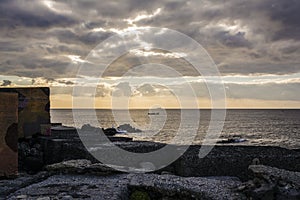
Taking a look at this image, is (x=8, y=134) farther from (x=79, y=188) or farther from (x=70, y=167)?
(x=79, y=188)

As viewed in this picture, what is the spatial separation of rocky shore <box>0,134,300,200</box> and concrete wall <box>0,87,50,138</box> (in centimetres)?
110

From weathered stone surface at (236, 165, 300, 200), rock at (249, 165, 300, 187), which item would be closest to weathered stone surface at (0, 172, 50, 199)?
weathered stone surface at (236, 165, 300, 200)

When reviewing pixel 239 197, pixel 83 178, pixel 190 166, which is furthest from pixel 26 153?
pixel 239 197

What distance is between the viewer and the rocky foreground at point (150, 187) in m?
16.3

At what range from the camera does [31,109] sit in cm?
2919

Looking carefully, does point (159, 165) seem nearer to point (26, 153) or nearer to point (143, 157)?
point (143, 157)

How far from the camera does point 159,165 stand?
2672 cm

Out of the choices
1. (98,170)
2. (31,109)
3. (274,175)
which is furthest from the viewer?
(31,109)

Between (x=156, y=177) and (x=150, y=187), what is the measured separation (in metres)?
1.84

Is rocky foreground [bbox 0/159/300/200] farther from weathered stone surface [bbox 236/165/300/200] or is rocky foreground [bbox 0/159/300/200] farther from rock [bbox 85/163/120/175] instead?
rock [bbox 85/163/120/175]

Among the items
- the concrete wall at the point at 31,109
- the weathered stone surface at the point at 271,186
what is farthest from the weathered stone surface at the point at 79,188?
the concrete wall at the point at 31,109

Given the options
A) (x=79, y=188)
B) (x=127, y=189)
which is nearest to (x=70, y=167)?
(x=79, y=188)

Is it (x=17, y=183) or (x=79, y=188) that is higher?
(x=79, y=188)

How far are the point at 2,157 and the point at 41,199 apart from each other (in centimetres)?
622
